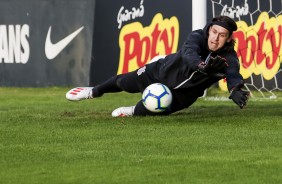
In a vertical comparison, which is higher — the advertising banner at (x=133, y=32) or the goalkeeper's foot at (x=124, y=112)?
the goalkeeper's foot at (x=124, y=112)

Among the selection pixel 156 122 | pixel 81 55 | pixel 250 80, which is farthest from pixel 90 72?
pixel 156 122

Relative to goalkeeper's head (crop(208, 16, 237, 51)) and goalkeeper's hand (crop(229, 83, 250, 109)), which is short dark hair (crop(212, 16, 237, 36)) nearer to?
goalkeeper's head (crop(208, 16, 237, 51))

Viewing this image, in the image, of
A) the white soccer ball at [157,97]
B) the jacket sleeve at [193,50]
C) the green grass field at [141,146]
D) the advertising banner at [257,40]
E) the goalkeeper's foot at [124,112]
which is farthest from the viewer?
the advertising banner at [257,40]

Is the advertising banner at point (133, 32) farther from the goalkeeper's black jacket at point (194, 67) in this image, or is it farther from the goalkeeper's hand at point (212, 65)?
the goalkeeper's hand at point (212, 65)

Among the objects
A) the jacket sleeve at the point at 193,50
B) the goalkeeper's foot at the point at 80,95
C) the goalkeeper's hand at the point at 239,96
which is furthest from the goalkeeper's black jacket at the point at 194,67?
the goalkeeper's foot at the point at 80,95

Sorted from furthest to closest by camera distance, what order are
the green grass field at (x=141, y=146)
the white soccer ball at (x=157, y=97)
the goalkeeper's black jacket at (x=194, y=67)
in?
1. the white soccer ball at (x=157, y=97)
2. the goalkeeper's black jacket at (x=194, y=67)
3. the green grass field at (x=141, y=146)

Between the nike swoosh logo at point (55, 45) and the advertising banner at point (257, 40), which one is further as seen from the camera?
the nike swoosh logo at point (55, 45)

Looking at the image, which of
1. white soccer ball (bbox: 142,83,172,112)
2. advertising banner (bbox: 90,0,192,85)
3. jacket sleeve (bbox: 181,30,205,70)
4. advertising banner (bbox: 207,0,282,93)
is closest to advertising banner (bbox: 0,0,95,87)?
advertising banner (bbox: 90,0,192,85)

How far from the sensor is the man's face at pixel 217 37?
10750 mm

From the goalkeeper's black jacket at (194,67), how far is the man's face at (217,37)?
9 cm

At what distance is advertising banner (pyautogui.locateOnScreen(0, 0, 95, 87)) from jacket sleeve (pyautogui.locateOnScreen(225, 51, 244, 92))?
747 centimetres

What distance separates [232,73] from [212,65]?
496 millimetres

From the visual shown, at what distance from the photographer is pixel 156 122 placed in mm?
10859

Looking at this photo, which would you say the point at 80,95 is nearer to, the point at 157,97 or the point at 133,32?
the point at 157,97
